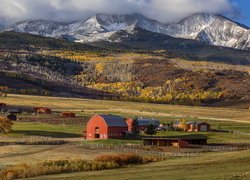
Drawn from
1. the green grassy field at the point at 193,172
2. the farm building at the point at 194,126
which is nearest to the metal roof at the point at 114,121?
the farm building at the point at 194,126

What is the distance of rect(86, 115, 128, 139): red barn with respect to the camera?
3949 inches

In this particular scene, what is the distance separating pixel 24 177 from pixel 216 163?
16123 mm

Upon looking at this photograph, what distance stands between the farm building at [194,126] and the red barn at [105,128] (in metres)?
19.6

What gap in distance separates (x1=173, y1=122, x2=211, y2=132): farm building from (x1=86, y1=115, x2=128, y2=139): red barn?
19.6 meters

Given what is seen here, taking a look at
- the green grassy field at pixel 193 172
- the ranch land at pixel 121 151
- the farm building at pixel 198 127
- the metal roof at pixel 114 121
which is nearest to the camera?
the green grassy field at pixel 193 172

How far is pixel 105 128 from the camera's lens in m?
101

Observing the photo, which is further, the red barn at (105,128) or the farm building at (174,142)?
the red barn at (105,128)

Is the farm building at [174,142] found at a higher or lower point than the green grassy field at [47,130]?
lower

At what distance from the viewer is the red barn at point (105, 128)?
329 ft

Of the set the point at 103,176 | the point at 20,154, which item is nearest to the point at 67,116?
the point at 20,154

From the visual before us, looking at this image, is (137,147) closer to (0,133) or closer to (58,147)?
(58,147)

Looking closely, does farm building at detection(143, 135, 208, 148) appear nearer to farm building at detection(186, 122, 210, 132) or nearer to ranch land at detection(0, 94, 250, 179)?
ranch land at detection(0, 94, 250, 179)

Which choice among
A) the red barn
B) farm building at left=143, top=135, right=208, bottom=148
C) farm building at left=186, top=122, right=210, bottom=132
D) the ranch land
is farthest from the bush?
farm building at left=186, top=122, right=210, bottom=132

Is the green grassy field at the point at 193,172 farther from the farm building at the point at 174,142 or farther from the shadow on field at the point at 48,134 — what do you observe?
the shadow on field at the point at 48,134
